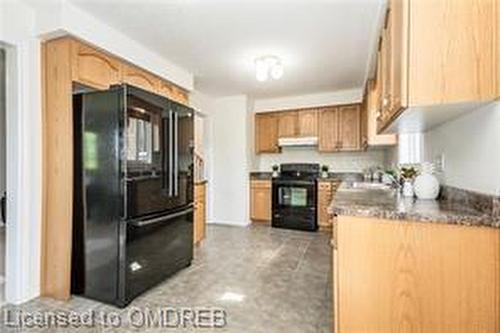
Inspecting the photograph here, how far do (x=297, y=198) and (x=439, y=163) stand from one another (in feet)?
10.2

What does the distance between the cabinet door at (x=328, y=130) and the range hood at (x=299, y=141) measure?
103 mm

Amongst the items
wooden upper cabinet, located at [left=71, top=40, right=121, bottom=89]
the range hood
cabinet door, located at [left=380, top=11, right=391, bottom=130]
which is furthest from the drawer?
cabinet door, located at [left=380, top=11, right=391, bottom=130]

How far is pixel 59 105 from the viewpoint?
7.86 feet

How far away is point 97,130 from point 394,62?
83.5 inches

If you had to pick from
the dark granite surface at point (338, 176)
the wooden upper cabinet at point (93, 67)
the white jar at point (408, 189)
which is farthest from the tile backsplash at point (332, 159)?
the wooden upper cabinet at point (93, 67)

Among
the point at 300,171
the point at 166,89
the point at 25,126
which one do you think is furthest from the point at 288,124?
the point at 25,126

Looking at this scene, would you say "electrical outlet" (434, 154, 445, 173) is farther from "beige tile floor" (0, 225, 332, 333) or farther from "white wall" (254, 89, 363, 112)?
"white wall" (254, 89, 363, 112)

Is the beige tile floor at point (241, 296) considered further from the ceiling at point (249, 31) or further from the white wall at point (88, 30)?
the ceiling at point (249, 31)

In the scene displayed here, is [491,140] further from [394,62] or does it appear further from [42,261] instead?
[42,261]

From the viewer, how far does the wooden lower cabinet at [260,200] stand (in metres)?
5.41

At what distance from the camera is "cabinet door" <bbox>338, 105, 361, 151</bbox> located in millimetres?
4965

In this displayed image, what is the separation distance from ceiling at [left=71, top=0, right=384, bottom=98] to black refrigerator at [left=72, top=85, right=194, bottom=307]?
0.68m

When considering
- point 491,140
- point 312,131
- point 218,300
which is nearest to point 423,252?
point 491,140

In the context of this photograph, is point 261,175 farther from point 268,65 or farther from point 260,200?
point 268,65
